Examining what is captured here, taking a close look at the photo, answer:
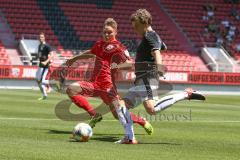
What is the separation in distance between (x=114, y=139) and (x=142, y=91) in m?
1.06

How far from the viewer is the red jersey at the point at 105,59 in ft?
40.2

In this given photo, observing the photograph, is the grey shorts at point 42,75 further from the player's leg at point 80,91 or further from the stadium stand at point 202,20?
the stadium stand at point 202,20

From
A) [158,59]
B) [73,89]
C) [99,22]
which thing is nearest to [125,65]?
[73,89]

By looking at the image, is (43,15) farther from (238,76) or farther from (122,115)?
(122,115)

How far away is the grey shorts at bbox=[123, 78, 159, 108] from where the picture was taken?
11702 millimetres

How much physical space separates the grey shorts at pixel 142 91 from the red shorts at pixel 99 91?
333 millimetres

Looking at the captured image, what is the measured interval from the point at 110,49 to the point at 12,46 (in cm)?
3047

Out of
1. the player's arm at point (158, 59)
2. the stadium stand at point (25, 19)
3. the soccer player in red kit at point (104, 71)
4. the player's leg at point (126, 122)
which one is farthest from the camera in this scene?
the stadium stand at point (25, 19)

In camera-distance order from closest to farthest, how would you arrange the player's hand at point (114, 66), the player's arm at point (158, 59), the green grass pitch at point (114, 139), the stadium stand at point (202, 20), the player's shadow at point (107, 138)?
the green grass pitch at point (114, 139) < the player's arm at point (158, 59) < the player's shadow at point (107, 138) < the player's hand at point (114, 66) < the stadium stand at point (202, 20)

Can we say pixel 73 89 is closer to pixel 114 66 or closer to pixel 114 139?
A: pixel 114 66

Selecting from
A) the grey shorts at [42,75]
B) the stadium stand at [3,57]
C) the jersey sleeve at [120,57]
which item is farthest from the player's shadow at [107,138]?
the stadium stand at [3,57]

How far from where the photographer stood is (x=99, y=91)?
12.4 m

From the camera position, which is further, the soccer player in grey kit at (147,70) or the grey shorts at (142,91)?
the grey shorts at (142,91)

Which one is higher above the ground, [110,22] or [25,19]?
[110,22]
